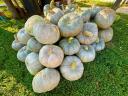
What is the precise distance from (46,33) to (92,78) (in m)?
0.54

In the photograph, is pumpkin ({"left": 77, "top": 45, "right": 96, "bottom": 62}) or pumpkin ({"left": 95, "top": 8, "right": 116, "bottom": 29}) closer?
pumpkin ({"left": 77, "top": 45, "right": 96, "bottom": 62})

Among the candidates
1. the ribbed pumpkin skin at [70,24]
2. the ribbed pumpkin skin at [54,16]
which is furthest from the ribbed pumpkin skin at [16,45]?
the ribbed pumpkin skin at [70,24]

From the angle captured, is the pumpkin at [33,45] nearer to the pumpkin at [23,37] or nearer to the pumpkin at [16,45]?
the pumpkin at [23,37]

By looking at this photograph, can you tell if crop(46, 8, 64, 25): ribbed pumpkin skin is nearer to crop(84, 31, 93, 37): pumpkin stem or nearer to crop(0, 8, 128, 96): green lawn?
crop(84, 31, 93, 37): pumpkin stem

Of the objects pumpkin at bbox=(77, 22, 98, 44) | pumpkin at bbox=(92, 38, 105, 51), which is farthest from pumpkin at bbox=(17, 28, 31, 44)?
pumpkin at bbox=(92, 38, 105, 51)

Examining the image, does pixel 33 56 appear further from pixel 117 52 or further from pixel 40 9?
pixel 40 9

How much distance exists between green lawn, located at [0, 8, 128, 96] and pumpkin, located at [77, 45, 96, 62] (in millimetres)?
92

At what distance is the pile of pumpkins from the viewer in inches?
86.7

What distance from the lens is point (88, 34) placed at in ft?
7.55

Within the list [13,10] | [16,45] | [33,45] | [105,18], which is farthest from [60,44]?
[13,10]

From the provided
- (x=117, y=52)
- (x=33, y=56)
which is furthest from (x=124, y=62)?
(x=33, y=56)

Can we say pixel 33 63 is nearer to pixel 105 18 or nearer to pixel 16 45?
pixel 16 45

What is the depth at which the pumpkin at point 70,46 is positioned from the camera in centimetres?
225

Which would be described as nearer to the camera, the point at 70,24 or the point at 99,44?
the point at 70,24
